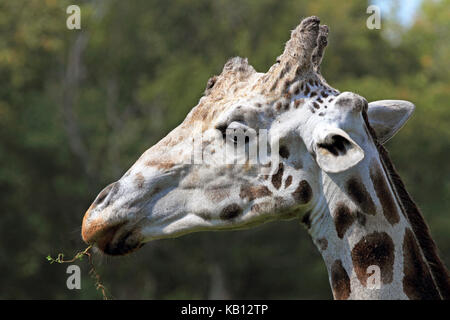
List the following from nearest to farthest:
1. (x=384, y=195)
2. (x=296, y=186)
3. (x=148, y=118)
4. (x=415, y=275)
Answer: (x=415, y=275), (x=384, y=195), (x=296, y=186), (x=148, y=118)

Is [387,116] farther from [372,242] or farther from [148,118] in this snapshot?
[148,118]

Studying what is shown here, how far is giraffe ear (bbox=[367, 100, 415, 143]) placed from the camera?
519 cm

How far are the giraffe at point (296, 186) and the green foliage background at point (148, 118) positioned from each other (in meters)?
22.2

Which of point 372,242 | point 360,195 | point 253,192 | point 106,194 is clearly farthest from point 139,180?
point 372,242

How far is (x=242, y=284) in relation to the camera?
34625mm

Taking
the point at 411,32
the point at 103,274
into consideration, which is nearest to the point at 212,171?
the point at 103,274

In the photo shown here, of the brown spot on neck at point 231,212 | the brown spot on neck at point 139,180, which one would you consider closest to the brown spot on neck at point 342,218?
the brown spot on neck at point 231,212

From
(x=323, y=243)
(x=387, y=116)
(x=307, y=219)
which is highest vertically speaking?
(x=387, y=116)

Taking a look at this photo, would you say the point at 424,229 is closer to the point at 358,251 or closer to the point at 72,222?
the point at 358,251

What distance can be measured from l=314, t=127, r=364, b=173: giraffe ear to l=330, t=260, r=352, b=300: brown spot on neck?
53 centimetres

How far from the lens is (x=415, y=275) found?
4410mm

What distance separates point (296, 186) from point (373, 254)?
21.8 inches

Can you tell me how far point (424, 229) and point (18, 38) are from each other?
27.7 m

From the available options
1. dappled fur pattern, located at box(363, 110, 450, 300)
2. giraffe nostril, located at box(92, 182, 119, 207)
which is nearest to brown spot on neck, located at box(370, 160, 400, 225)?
dappled fur pattern, located at box(363, 110, 450, 300)
